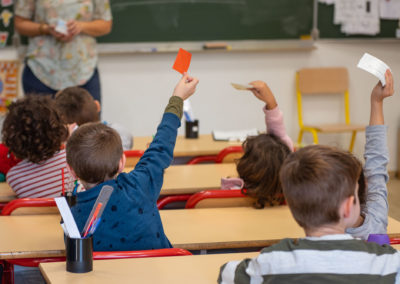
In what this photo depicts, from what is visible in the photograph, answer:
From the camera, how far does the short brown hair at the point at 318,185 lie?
4.93 feet

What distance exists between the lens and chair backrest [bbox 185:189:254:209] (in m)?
2.76

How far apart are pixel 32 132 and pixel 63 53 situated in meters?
2.16

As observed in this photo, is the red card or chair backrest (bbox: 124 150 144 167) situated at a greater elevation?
the red card

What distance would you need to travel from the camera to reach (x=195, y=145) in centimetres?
429

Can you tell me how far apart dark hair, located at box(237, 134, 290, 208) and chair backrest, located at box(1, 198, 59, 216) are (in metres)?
0.86

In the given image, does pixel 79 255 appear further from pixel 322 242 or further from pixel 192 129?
pixel 192 129

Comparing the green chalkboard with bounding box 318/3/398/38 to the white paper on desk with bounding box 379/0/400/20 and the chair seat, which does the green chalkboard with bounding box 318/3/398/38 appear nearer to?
the white paper on desk with bounding box 379/0/400/20

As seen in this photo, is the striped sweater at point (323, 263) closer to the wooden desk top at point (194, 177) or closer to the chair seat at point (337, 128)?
the wooden desk top at point (194, 177)

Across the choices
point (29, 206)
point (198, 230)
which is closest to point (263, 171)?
point (198, 230)

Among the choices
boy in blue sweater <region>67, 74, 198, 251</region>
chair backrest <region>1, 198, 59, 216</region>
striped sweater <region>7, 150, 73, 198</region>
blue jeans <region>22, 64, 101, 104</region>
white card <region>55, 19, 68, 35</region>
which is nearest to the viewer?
boy in blue sweater <region>67, 74, 198, 251</region>

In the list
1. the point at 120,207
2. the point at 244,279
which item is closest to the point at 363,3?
the point at 120,207

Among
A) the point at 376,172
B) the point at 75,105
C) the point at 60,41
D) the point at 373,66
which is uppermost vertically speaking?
the point at 60,41

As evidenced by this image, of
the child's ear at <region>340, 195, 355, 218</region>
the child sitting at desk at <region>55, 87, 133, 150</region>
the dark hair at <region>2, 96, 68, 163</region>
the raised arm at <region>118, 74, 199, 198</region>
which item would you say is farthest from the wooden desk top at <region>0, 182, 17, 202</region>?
the child's ear at <region>340, 195, 355, 218</region>

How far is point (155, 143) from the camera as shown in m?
2.17
